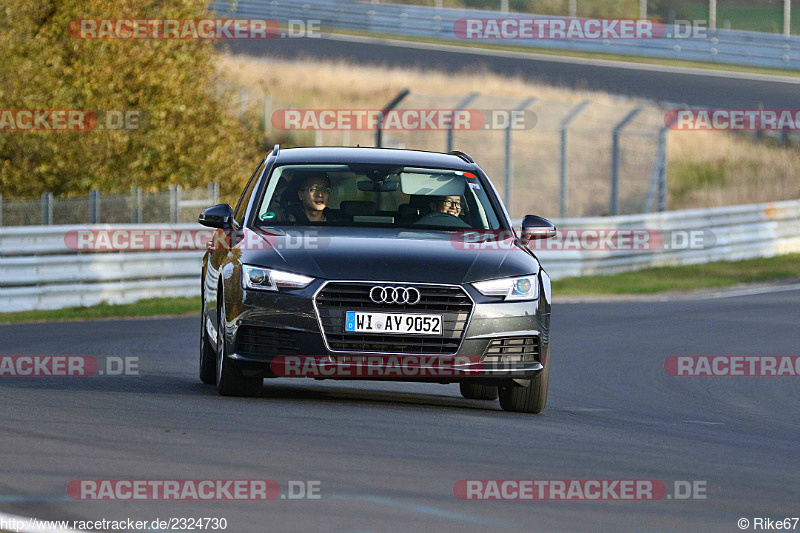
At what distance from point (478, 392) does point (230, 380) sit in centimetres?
224

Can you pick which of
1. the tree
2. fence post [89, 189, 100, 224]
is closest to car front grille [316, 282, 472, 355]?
fence post [89, 189, 100, 224]

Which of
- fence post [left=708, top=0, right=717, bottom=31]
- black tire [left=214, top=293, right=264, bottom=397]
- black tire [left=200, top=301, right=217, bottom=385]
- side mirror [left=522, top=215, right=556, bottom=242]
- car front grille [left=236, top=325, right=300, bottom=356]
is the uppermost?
fence post [left=708, top=0, right=717, bottom=31]

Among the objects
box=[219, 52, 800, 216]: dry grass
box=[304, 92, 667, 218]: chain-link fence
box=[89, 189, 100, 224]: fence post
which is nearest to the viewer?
box=[89, 189, 100, 224]: fence post

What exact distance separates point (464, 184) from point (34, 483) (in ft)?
15.7

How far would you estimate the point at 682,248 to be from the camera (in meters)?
26.8

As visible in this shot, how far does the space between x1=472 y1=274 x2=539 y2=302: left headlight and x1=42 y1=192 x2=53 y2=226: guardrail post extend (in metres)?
12.9

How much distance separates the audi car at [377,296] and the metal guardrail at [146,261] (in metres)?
10.4

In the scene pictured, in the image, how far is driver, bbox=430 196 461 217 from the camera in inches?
403

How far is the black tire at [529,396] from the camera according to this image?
31.7ft

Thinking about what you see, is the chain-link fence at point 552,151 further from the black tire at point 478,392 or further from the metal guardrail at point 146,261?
the black tire at point 478,392

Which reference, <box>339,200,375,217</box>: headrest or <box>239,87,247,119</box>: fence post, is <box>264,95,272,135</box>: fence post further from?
Result: <box>339,200,375,217</box>: headrest

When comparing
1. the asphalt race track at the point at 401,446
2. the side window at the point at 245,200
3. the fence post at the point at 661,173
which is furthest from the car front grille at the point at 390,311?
the fence post at the point at 661,173

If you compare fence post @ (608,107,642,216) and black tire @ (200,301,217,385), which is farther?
fence post @ (608,107,642,216)

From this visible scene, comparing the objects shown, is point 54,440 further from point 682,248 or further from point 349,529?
point 682,248
